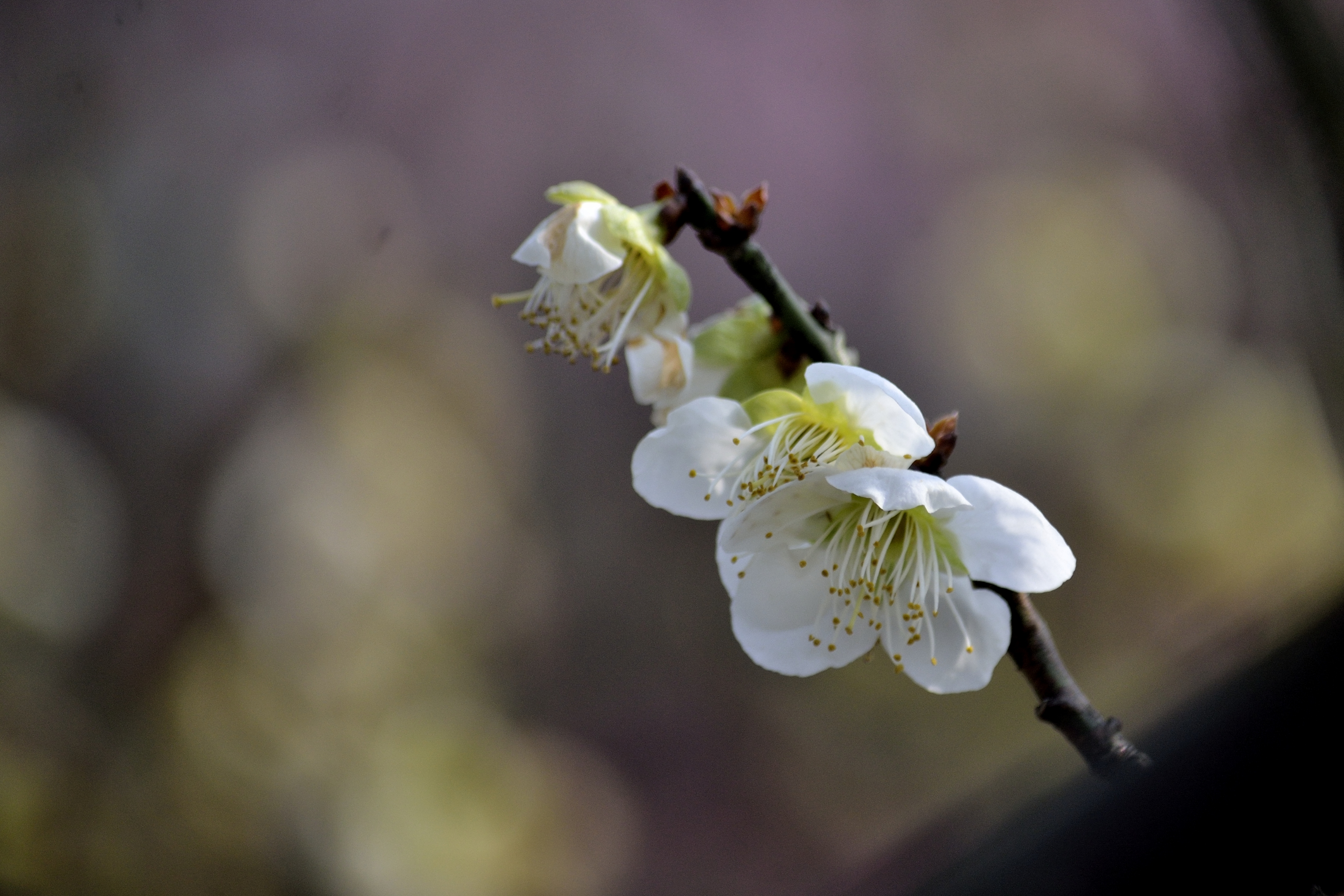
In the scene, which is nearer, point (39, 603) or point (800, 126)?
point (39, 603)

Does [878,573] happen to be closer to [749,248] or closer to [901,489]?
[901,489]

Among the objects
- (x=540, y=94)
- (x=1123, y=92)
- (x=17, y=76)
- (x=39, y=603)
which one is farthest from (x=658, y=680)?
(x=1123, y=92)

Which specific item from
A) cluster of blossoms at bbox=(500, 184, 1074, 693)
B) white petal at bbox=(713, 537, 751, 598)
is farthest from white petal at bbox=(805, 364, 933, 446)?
white petal at bbox=(713, 537, 751, 598)

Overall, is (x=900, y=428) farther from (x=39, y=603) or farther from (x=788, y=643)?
(x=39, y=603)

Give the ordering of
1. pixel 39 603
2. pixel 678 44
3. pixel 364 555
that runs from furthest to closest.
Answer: pixel 678 44 → pixel 364 555 → pixel 39 603

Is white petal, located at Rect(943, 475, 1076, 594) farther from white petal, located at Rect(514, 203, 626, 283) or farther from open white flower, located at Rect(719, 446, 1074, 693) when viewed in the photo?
white petal, located at Rect(514, 203, 626, 283)

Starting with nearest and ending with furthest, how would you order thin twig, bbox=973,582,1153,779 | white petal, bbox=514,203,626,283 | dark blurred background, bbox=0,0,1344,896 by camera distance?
thin twig, bbox=973,582,1153,779 < white petal, bbox=514,203,626,283 < dark blurred background, bbox=0,0,1344,896

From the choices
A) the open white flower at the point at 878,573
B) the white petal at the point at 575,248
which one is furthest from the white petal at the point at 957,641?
the white petal at the point at 575,248
